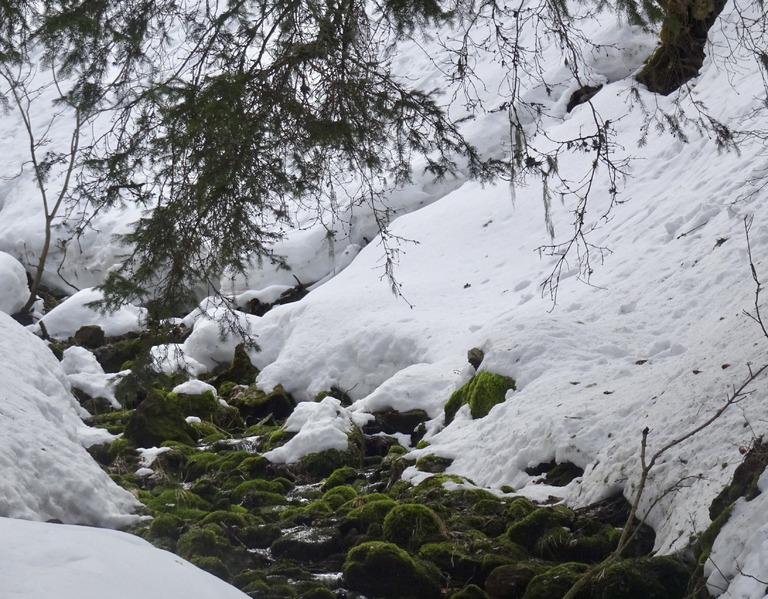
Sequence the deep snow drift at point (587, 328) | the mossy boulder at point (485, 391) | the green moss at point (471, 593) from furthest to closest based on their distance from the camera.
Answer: the mossy boulder at point (485, 391) → the deep snow drift at point (587, 328) → the green moss at point (471, 593)

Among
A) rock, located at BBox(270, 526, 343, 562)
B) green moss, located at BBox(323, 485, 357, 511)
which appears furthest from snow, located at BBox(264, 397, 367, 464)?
rock, located at BBox(270, 526, 343, 562)

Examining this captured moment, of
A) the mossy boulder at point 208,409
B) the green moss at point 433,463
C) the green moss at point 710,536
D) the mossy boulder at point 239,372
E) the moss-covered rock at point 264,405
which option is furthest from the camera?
the mossy boulder at point 239,372

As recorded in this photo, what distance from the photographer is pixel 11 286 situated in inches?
491

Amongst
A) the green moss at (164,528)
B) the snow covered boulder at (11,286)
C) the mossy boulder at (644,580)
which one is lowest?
the mossy boulder at (644,580)

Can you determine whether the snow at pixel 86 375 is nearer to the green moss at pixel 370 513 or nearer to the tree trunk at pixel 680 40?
Result: the green moss at pixel 370 513

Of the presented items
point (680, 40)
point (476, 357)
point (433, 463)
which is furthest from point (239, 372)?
point (680, 40)

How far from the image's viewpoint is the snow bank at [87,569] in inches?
67.2

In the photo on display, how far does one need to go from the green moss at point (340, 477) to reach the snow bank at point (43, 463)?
61.1 inches

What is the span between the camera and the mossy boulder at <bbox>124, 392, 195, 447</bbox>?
714 centimetres

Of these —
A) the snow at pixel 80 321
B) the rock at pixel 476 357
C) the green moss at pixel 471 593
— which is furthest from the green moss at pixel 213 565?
the snow at pixel 80 321

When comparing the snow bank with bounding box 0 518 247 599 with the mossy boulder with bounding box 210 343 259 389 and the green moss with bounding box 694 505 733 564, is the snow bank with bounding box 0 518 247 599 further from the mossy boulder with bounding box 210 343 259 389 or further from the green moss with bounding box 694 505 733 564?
the mossy boulder with bounding box 210 343 259 389

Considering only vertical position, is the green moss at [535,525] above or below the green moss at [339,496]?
below

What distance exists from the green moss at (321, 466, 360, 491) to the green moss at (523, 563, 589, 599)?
101 inches

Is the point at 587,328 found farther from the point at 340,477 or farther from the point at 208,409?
the point at 208,409
